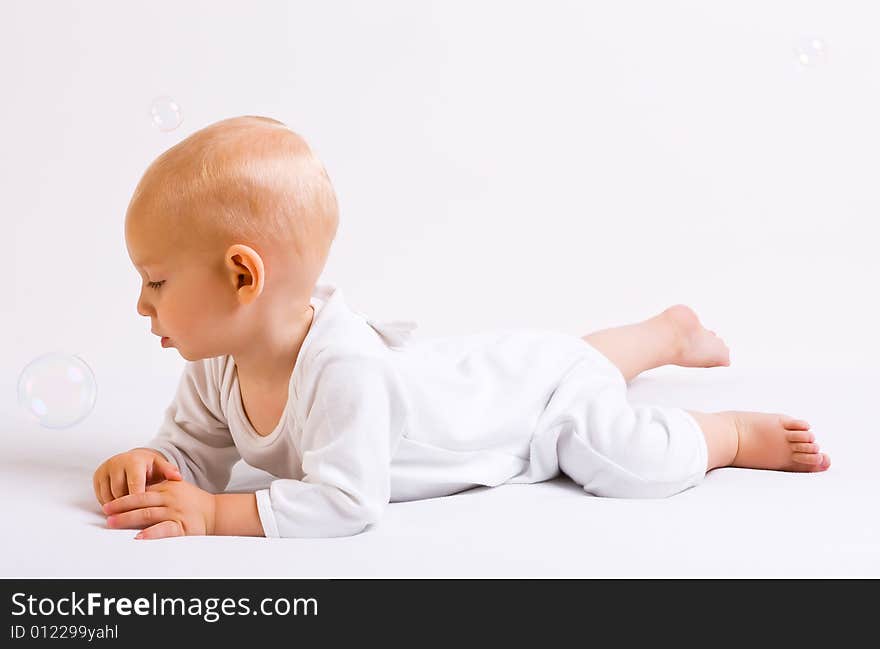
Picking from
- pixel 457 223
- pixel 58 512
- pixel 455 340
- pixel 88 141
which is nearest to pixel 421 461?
pixel 455 340

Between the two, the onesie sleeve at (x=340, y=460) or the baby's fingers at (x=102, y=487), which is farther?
the baby's fingers at (x=102, y=487)

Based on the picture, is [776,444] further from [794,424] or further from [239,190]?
[239,190]

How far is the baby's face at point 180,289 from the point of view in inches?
60.5

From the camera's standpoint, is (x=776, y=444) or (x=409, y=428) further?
(x=776, y=444)

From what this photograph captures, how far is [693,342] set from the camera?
2457 mm

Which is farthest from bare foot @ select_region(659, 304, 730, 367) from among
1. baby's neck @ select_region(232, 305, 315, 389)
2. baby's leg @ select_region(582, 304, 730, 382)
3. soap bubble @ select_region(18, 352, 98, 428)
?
soap bubble @ select_region(18, 352, 98, 428)

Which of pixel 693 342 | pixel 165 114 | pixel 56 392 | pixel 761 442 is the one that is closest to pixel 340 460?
pixel 56 392

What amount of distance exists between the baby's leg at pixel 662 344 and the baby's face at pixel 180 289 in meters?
0.92

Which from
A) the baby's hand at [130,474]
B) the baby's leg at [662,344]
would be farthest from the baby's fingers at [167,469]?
the baby's leg at [662,344]

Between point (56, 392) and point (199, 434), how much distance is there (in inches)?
8.6

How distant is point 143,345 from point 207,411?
111 cm

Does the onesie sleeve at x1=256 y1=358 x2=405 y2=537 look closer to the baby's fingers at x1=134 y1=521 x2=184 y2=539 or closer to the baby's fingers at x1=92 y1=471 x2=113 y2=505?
the baby's fingers at x1=134 y1=521 x2=184 y2=539

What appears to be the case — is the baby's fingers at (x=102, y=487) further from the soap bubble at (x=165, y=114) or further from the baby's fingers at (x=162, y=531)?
the soap bubble at (x=165, y=114)

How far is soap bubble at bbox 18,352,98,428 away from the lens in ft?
5.63
